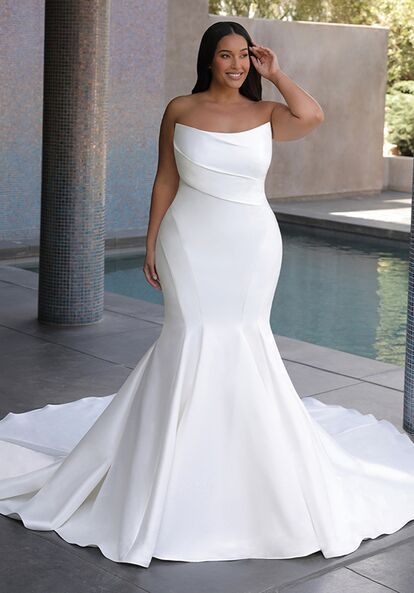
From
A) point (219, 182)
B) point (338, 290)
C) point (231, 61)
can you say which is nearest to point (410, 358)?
point (219, 182)

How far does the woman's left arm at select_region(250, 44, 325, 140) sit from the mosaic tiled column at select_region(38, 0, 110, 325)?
3.35m

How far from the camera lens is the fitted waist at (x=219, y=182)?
3.76 metres

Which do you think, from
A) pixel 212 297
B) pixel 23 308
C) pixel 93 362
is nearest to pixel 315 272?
pixel 23 308

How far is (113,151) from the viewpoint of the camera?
11656 mm

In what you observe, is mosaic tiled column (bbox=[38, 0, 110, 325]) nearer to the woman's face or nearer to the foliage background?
the woman's face

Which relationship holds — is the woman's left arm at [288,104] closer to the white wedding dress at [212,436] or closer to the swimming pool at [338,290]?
the white wedding dress at [212,436]

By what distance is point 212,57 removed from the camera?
3729 mm

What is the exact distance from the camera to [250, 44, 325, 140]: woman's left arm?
3729mm

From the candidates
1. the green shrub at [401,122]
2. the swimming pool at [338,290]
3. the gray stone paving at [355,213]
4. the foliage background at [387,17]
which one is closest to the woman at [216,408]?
the swimming pool at [338,290]

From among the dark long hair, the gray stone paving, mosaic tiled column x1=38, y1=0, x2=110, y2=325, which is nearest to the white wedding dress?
the dark long hair

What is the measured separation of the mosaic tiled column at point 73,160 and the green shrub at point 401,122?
14203 mm

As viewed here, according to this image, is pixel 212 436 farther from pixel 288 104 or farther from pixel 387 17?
pixel 387 17

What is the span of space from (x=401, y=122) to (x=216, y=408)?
57.8ft

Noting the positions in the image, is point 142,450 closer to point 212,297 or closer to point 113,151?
point 212,297
